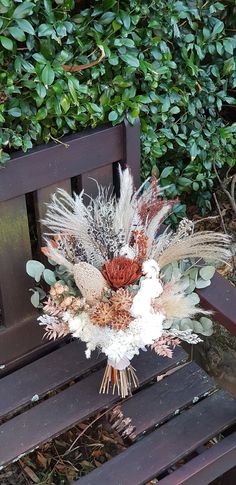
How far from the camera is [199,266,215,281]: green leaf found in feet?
6.26

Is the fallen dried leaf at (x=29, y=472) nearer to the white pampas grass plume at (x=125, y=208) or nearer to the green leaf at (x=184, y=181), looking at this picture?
the white pampas grass plume at (x=125, y=208)

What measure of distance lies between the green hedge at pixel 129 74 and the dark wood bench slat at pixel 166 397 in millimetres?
708

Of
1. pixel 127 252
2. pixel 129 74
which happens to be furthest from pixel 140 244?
pixel 129 74

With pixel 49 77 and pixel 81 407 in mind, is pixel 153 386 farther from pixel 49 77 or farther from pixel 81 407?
pixel 49 77

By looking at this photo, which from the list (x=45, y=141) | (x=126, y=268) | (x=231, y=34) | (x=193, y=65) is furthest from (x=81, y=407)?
(x=231, y=34)

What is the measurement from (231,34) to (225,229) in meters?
0.85

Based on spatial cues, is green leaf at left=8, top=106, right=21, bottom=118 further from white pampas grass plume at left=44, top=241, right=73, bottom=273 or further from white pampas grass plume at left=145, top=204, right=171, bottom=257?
white pampas grass plume at left=145, top=204, right=171, bottom=257

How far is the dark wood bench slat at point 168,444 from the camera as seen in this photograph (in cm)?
178

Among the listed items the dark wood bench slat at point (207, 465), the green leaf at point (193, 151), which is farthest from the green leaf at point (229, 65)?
the dark wood bench slat at point (207, 465)

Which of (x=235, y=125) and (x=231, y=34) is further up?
(x=231, y=34)

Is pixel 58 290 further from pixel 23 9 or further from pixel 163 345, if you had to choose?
pixel 23 9

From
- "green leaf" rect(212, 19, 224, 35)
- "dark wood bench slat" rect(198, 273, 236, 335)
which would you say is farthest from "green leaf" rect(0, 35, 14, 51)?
"dark wood bench slat" rect(198, 273, 236, 335)

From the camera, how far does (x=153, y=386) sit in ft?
6.64

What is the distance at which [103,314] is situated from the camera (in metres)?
1.66
